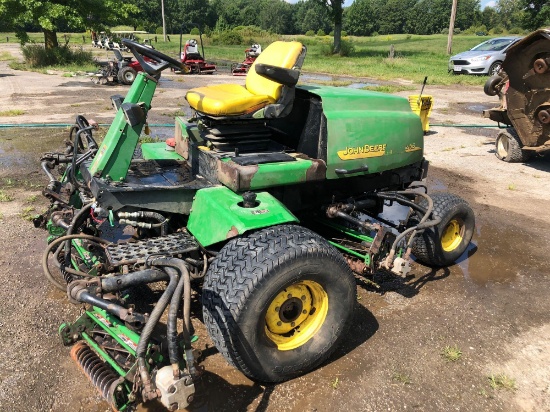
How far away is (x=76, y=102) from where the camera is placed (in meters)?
11.4

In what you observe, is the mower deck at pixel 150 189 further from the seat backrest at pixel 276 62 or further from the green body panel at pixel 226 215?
the seat backrest at pixel 276 62

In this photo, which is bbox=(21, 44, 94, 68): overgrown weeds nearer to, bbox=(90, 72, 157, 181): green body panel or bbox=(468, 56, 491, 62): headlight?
bbox=(468, 56, 491, 62): headlight

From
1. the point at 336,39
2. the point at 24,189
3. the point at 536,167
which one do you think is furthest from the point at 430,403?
the point at 336,39

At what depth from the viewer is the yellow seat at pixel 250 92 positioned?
3.14 metres

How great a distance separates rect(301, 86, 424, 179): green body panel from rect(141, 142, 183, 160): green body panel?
1.23 metres

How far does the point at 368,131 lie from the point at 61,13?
16.9 m

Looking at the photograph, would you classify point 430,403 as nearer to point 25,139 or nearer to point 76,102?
point 25,139

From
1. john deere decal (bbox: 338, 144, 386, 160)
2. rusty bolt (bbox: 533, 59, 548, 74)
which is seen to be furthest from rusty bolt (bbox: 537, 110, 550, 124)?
john deere decal (bbox: 338, 144, 386, 160)

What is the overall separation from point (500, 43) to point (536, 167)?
12.9 meters

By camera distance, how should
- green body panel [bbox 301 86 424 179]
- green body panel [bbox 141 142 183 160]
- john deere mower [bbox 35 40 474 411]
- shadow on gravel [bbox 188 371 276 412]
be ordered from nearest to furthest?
john deere mower [bbox 35 40 474 411], shadow on gravel [bbox 188 371 276 412], green body panel [bbox 301 86 424 179], green body panel [bbox 141 142 183 160]

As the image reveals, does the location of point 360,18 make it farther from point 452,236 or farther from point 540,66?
point 452,236

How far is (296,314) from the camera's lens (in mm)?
2766

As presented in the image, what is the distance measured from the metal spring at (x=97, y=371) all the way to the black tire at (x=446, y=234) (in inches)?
104

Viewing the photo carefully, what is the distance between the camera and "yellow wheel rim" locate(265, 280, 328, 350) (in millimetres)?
2662
